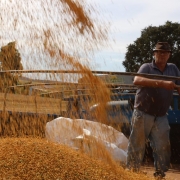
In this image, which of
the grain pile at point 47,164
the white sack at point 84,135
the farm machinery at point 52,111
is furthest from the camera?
the farm machinery at point 52,111

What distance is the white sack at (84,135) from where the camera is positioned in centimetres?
443

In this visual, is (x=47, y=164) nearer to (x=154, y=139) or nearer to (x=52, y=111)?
(x=154, y=139)

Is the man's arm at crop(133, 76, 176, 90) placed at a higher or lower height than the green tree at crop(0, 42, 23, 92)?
lower

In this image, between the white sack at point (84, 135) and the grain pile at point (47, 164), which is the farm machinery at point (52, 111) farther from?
the grain pile at point (47, 164)

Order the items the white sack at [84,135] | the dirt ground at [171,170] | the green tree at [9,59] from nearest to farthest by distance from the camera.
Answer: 1. the green tree at [9,59]
2. the white sack at [84,135]
3. the dirt ground at [171,170]

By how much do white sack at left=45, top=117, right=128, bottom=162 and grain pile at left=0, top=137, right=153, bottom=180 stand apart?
101 centimetres

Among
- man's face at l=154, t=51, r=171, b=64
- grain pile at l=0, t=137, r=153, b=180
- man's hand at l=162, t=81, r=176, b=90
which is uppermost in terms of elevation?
man's face at l=154, t=51, r=171, b=64

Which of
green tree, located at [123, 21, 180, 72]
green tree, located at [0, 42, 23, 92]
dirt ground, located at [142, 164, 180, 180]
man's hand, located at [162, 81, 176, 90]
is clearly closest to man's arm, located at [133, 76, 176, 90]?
man's hand, located at [162, 81, 176, 90]

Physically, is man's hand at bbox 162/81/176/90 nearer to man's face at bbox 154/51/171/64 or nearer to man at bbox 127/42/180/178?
man at bbox 127/42/180/178

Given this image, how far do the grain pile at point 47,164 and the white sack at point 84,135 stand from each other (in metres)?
1.01

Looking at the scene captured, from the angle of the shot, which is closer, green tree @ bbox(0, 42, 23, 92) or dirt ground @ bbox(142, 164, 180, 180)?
green tree @ bbox(0, 42, 23, 92)

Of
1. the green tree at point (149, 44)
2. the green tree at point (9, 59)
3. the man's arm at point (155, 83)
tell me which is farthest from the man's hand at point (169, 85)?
the green tree at point (149, 44)

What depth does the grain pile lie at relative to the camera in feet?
9.09

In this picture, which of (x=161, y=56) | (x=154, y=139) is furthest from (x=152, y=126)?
(x=161, y=56)
